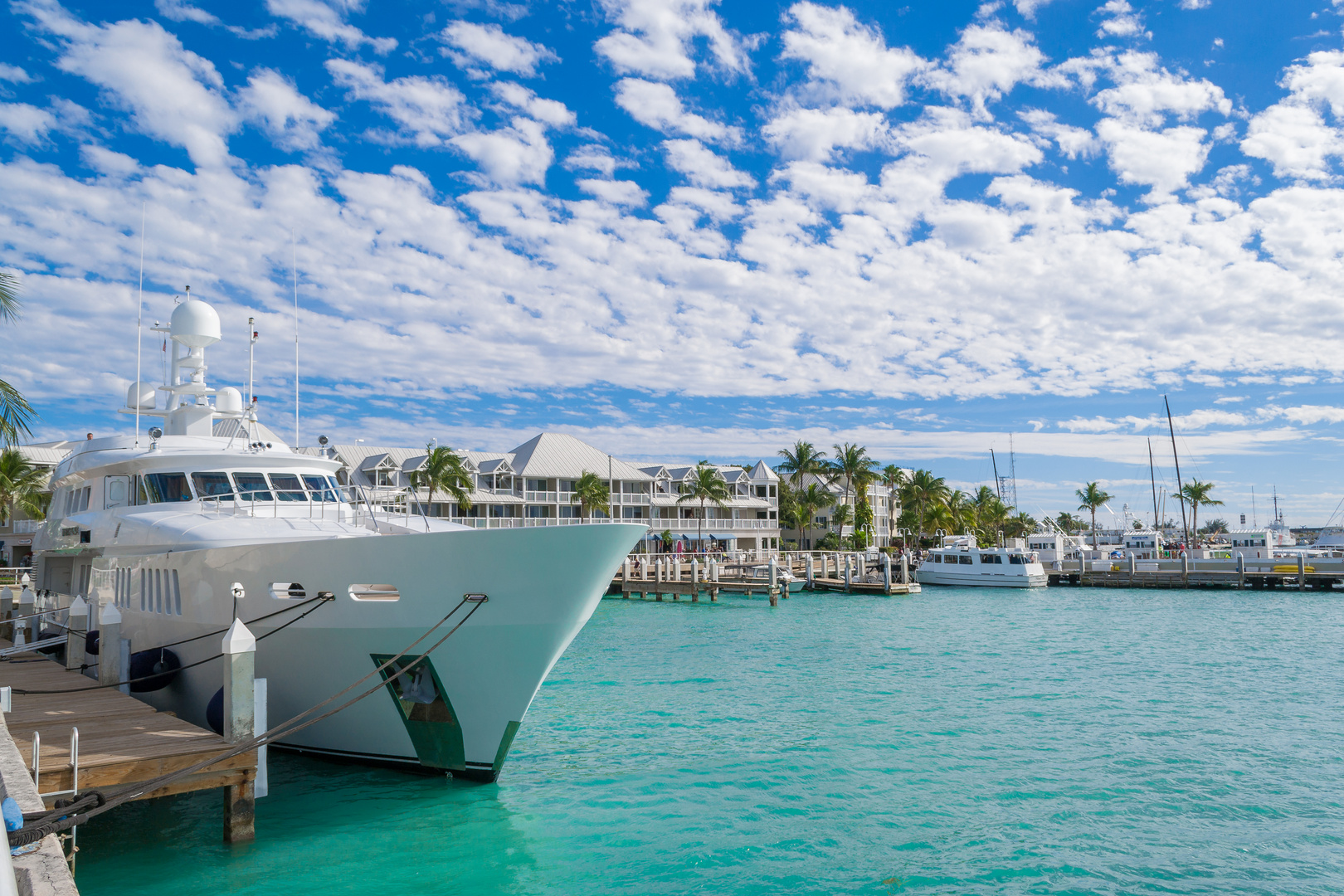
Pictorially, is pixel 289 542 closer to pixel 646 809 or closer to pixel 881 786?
pixel 646 809

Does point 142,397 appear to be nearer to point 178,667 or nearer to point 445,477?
point 178,667

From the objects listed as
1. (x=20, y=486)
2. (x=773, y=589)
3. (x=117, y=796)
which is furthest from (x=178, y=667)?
(x=20, y=486)

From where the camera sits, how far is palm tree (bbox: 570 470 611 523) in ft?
203

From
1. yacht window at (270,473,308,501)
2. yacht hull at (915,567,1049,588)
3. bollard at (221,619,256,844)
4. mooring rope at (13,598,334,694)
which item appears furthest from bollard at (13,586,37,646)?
yacht hull at (915,567,1049,588)

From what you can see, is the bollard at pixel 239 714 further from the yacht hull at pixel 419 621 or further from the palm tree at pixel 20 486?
the palm tree at pixel 20 486

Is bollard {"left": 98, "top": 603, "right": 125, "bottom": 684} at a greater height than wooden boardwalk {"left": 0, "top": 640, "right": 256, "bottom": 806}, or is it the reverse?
bollard {"left": 98, "top": 603, "right": 125, "bottom": 684}

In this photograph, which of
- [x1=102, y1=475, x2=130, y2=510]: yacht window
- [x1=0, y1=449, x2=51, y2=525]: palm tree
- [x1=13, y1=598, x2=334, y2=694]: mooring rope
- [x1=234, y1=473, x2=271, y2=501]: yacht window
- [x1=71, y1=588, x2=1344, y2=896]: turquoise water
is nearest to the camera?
[x1=71, y1=588, x2=1344, y2=896]: turquoise water

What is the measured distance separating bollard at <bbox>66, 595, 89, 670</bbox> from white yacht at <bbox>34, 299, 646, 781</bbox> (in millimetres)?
229

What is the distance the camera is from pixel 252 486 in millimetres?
14234

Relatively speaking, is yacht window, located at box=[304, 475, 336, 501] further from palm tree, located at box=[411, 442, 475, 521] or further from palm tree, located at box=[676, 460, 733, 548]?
palm tree, located at box=[676, 460, 733, 548]

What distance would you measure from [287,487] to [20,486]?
159 feet

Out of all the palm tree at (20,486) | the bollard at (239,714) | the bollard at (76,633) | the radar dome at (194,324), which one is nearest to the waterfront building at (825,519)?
the palm tree at (20,486)

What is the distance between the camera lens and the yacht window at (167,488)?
14.0m

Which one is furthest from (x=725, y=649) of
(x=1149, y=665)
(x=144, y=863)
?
(x=144, y=863)
